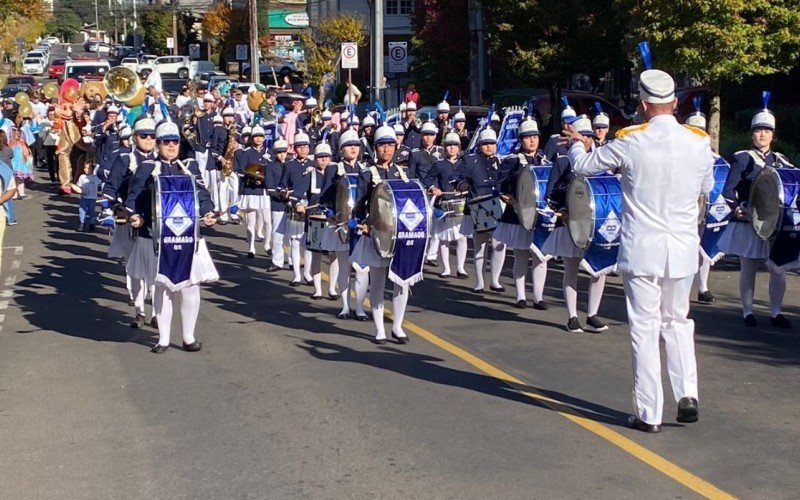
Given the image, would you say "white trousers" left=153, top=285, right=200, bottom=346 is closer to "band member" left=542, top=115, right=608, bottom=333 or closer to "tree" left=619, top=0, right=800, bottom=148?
"band member" left=542, top=115, right=608, bottom=333

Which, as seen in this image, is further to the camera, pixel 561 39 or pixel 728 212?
pixel 561 39

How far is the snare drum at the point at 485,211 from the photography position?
14.7m

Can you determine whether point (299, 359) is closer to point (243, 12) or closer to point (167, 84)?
point (167, 84)

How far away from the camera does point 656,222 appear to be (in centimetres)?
829

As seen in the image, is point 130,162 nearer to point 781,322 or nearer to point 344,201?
point 344,201

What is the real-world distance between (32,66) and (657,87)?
87626mm

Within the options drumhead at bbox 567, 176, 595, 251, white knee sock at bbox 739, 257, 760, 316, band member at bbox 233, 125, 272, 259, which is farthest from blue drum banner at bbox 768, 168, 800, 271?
band member at bbox 233, 125, 272, 259

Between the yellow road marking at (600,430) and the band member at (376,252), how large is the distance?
0.43 m

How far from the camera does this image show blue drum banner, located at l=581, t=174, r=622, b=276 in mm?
11617

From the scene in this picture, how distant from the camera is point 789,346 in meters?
11.5

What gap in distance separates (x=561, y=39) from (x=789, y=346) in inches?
934

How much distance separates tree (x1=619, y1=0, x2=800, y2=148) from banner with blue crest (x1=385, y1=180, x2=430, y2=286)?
10830 millimetres

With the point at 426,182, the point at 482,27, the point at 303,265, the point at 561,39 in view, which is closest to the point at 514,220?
the point at 426,182

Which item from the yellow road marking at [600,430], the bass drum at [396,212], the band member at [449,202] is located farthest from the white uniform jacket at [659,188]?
the band member at [449,202]
